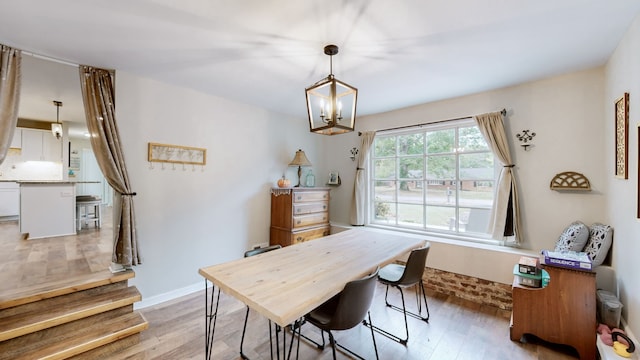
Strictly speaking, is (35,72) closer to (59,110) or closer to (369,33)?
(59,110)

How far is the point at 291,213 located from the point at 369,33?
8.31 ft

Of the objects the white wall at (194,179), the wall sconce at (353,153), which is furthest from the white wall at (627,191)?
the white wall at (194,179)

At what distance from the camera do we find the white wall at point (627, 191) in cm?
172

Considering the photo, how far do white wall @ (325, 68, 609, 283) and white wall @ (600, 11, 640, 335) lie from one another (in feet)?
0.63

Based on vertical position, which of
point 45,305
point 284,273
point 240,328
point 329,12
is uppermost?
point 329,12

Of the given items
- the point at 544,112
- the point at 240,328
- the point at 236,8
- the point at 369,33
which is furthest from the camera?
the point at 544,112

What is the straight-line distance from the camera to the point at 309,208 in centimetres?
395

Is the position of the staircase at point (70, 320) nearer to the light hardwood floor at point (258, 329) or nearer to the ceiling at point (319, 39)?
the light hardwood floor at point (258, 329)

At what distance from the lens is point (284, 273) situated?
1.66 m

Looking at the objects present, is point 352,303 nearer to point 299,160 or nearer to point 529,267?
point 529,267

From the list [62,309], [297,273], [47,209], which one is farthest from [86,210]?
[297,273]

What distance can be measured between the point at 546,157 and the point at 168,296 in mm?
4619

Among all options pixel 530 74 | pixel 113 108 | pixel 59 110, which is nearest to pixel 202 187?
pixel 113 108

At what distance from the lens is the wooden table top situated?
4.17 ft
